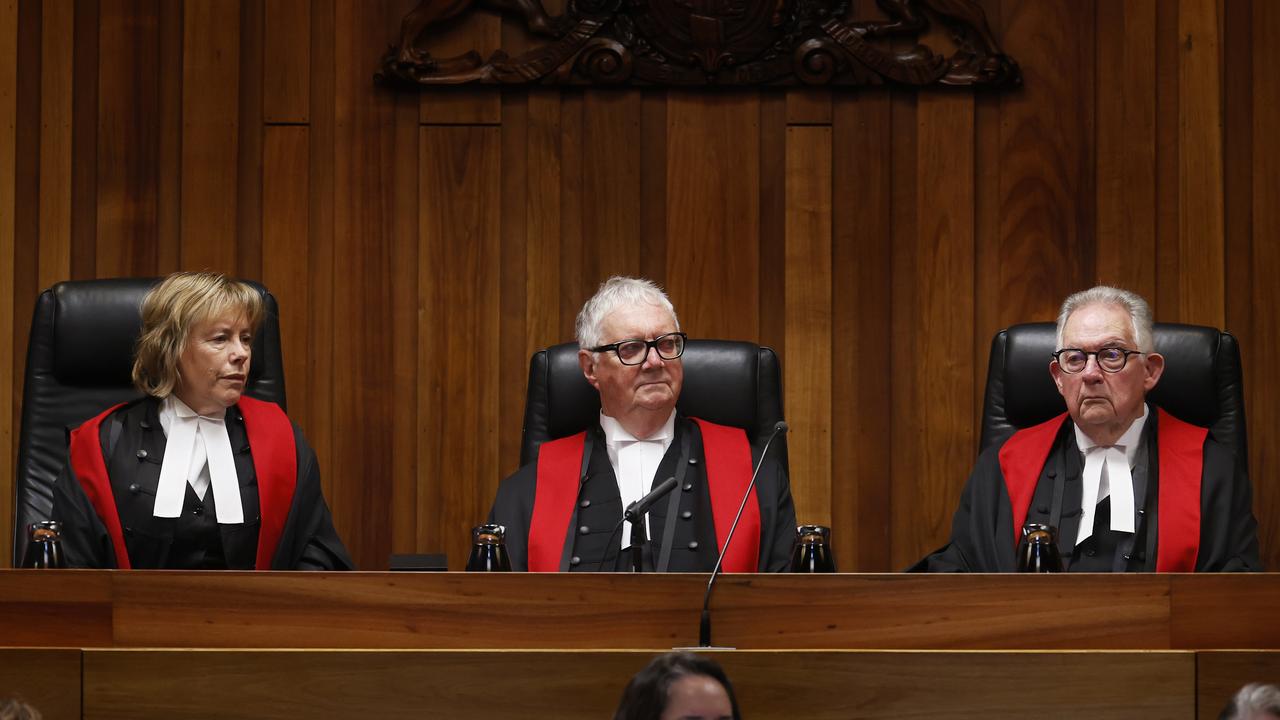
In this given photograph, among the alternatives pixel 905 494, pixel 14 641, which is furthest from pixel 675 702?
pixel 905 494

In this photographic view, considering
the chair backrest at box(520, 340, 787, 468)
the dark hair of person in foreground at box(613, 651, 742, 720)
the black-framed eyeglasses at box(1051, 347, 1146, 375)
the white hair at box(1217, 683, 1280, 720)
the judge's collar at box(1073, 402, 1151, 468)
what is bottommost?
the white hair at box(1217, 683, 1280, 720)

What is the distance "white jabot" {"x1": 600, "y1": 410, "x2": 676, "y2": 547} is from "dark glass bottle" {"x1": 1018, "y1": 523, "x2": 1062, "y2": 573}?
902 mm

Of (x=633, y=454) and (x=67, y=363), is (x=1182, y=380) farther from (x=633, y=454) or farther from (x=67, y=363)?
(x=67, y=363)

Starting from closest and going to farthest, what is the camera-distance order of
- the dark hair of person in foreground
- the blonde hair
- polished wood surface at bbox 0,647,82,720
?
the dark hair of person in foreground, polished wood surface at bbox 0,647,82,720, the blonde hair

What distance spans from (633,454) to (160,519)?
103 cm

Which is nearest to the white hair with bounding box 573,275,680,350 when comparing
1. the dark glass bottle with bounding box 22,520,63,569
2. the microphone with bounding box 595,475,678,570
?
the microphone with bounding box 595,475,678,570

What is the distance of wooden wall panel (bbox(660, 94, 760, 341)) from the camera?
4.19 m

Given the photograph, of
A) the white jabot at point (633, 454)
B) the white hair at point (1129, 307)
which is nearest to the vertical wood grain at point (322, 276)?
the white jabot at point (633, 454)

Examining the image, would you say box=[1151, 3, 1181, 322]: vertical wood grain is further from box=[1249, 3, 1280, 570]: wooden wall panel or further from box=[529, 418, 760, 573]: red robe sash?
box=[529, 418, 760, 573]: red robe sash

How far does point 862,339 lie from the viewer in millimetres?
4180

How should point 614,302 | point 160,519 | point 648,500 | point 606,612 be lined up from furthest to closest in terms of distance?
point 614,302, point 160,519, point 648,500, point 606,612

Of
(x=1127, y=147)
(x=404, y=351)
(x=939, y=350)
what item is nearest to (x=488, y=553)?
(x=404, y=351)

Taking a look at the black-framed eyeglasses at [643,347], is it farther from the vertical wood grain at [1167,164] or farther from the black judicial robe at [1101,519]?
the vertical wood grain at [1167,164]

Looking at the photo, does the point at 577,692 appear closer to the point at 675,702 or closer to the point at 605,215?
the point at 675,702
